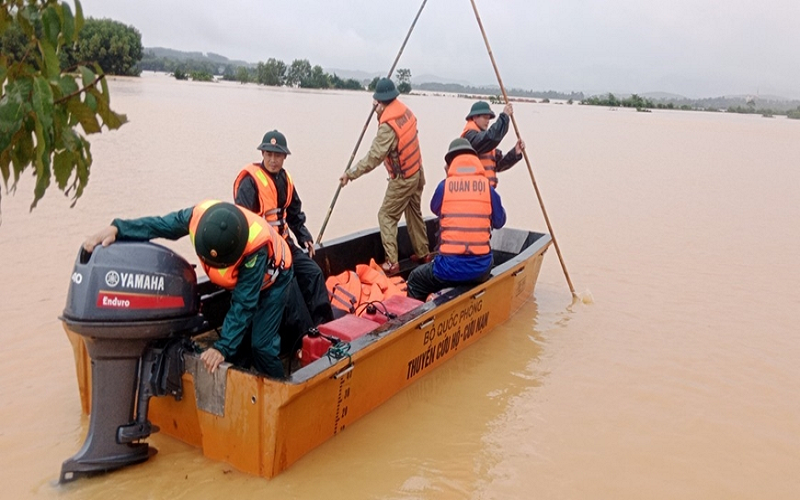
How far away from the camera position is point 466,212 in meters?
5.12

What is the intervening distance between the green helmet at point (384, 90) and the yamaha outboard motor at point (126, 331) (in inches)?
130

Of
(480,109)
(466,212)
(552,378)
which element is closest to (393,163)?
(480,109)

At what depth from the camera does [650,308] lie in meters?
7.12

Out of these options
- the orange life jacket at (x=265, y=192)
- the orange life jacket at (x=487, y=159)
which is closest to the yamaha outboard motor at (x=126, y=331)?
the orange life jacket at (x=265, y=192)

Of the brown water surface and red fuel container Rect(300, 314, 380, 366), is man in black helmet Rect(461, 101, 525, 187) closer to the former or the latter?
the brown water surface

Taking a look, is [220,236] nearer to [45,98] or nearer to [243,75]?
[45,98]

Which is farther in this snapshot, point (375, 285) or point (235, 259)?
point (375, 285)

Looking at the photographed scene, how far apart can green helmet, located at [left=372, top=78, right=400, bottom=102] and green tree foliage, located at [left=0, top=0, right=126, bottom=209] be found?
481 cm

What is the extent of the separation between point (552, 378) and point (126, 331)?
3.37 meters

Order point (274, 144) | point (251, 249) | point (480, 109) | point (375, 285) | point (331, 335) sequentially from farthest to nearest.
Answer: point (480, 109), point (375, 285), point (274, 144), point (331, 335), point (251, 249)

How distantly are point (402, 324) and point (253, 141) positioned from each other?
13.2 m

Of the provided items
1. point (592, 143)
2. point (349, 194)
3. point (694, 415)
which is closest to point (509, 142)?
point (592, 143)

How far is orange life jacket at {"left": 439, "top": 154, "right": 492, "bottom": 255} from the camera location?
5109mm

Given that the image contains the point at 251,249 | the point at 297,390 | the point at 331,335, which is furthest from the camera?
the point at 331,335
